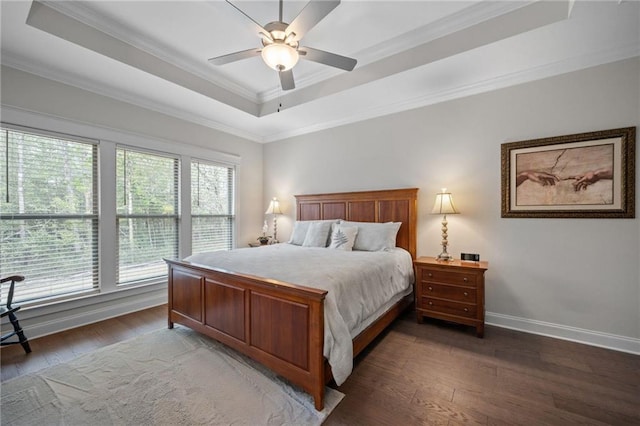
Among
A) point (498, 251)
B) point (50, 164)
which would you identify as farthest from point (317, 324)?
point (50, 164)

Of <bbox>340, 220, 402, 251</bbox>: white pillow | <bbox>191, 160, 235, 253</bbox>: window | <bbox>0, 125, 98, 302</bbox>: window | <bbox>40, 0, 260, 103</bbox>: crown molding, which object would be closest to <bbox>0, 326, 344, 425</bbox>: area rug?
<bbox>0, 125, 98, 302</bbox>: window

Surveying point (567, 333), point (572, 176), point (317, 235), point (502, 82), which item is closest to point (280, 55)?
point (317, 235)

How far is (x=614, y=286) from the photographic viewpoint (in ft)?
8.24

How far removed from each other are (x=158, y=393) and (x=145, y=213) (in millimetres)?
2553

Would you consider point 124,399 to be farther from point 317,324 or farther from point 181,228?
point 181,228

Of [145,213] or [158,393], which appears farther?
[145,213]

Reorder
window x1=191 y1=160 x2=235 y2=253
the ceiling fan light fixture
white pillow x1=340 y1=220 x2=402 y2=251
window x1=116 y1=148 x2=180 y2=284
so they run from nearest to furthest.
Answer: the ceiling fan light fixture
white pillow x1=340 y1=220 x2=402 y2=251
window x1=116 y1=148 x2=180 y2=284
window x1=191 y1=160 x2=235 y2=253

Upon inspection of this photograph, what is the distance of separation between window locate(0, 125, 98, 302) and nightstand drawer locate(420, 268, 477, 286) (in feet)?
12.8

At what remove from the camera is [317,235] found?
3701mm

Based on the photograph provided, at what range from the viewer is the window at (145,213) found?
11.3ft

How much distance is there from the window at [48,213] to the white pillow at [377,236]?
3.26 meters

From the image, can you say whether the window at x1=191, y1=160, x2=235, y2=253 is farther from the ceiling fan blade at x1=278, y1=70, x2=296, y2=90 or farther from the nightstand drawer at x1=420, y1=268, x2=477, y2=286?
the nightstand drawer at x1=420, y1=268, x2=477, y2=286

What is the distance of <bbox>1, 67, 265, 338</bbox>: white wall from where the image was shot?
270 cm

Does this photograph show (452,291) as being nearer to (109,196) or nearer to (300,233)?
(300,233)
